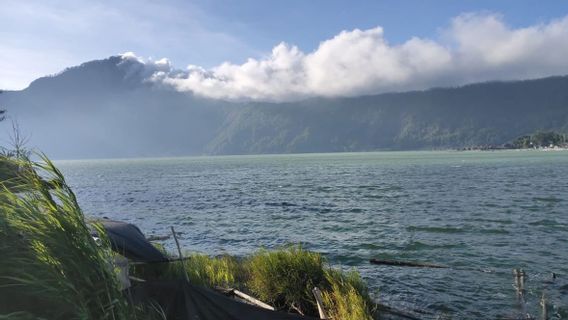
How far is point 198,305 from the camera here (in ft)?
36.5

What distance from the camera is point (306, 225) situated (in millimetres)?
40281

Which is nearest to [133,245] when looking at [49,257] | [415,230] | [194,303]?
[194,303]

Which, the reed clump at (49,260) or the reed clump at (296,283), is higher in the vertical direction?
the reed clump at (49,260)

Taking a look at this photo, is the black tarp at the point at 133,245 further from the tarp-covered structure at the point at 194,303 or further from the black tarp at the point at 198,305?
the black tarp at the point at 198,305

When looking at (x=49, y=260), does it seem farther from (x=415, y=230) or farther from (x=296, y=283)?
(x=415, y=230)

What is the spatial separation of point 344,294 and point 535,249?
18.3 meters

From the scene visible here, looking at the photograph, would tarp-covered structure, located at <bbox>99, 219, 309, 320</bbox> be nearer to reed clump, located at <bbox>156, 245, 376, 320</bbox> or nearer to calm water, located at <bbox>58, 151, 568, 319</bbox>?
reed clump, located at <bbox>156, 245, 376, 320</bbox>

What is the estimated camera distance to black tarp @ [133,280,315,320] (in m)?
10.7

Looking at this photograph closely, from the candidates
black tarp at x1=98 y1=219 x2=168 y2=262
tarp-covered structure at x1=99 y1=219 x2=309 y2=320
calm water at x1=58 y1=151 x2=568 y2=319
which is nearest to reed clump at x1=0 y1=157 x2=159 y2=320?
tarp-covered structure at x1=99 y1=219 x2=309 y2=320

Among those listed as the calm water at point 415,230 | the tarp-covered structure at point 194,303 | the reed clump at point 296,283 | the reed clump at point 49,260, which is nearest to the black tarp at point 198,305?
the tarp-covered structure at point 194,303

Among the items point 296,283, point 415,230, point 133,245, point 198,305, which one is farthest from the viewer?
point 415,230

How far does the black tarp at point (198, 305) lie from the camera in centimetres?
1069

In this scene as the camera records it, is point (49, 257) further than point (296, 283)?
No

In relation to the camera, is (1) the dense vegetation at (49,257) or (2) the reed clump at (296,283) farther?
(2) the reed clump at (296,283)
